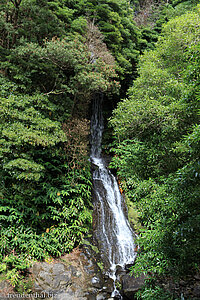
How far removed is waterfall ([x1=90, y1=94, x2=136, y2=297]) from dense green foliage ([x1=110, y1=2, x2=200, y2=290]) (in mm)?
1602

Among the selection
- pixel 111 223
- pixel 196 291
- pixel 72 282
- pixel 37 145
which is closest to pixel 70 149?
pixel 37 145

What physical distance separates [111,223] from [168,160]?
4.38 m

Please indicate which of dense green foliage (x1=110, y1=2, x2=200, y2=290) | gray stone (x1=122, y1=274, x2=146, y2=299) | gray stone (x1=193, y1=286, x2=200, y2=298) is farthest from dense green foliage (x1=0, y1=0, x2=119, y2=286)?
gray stone (x1=193, y1=286, x2=200, y2=298)

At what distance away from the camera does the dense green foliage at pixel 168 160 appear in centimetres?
361

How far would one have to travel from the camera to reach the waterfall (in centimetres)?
781

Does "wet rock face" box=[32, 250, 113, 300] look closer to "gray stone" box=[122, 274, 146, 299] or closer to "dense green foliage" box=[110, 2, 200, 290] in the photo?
"gray stone" box=[122, 274, 146, 299]

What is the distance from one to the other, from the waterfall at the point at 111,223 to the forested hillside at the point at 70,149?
67cm

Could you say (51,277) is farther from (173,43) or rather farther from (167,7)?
(167,7)

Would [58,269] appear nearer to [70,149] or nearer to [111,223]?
[111,223]

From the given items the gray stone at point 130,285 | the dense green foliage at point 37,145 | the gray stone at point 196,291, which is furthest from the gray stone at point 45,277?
the gray stone at point 196,291

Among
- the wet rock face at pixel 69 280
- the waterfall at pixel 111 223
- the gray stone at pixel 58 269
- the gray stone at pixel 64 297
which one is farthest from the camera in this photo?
the waterfall at pixel 111 223

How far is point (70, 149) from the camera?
331 inches

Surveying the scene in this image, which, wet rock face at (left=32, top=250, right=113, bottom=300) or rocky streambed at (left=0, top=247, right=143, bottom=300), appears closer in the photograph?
rocky streambed at (left=0, top=247, right=143, bottom=300)

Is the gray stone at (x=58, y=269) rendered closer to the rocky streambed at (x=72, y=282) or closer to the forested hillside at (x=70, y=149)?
the rocky streambed at (x=72, y=282)
